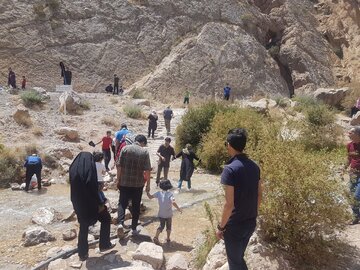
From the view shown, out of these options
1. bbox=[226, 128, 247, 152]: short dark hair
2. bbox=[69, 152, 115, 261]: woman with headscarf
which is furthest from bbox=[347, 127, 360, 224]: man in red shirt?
bbox=[69, 152, 115, 261]: woman with headscarf

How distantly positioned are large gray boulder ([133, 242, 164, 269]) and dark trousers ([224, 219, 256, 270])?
2.00 m

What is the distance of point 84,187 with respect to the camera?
5.90 metres

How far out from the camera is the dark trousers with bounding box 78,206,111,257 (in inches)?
245

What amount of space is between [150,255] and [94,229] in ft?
5.30

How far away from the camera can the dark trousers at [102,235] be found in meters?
6.21

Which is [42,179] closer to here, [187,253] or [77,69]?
[187,253]

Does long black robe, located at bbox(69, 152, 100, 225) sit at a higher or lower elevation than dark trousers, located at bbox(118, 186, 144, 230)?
higher

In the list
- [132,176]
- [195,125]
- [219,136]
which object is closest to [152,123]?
[195,125]

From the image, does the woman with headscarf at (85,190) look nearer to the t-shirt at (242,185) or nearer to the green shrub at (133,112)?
the t-shirt at (242,185)

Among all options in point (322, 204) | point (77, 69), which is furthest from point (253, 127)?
point (77, 69)

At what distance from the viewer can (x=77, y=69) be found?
3189 cm

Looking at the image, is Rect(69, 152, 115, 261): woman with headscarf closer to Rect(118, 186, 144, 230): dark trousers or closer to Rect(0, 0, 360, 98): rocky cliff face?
Rect(118, 186, 144, 230): dark trousers

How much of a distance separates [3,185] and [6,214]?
3117mm

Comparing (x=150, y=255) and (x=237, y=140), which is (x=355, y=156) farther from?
(x=150, y=255)
